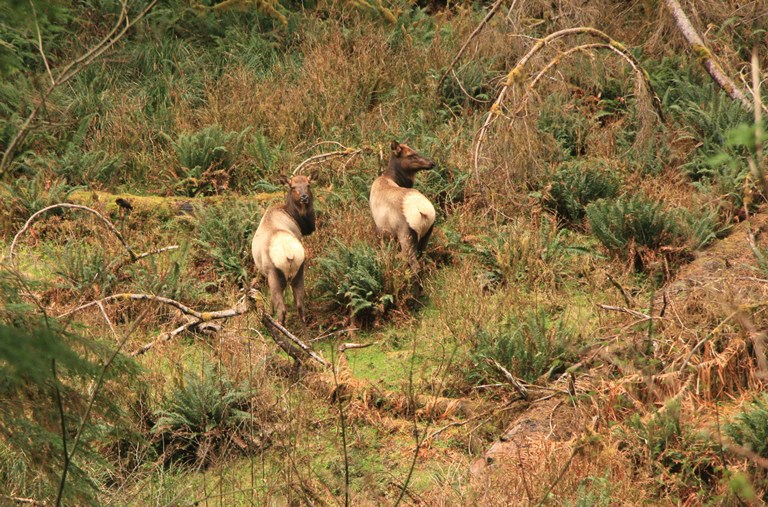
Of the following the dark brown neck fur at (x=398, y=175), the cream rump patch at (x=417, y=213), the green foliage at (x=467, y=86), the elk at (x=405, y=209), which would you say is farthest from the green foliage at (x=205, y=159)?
the cream rump patch at (x=417, y=213)

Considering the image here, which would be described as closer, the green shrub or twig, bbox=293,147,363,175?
the green shrub

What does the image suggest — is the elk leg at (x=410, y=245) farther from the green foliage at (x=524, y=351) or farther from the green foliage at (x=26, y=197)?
the green foliage at (x=26, y=197)

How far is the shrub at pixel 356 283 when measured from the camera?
9.59 metres

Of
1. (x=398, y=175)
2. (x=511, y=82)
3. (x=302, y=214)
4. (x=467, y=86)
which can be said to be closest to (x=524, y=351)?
(x=302, y=214)

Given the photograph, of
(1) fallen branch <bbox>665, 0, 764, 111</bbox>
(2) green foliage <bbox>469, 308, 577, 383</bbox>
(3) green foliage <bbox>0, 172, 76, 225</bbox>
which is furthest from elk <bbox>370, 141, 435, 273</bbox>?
(3) green foliage <bbox>0, 172, 76, 225</bbox>

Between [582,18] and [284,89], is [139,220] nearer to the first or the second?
[284,89]

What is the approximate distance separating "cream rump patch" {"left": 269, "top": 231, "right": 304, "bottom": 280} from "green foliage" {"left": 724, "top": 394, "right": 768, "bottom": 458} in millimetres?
4323

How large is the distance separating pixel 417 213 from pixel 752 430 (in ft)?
14.3

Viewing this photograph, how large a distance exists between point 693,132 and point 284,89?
18.4 ft

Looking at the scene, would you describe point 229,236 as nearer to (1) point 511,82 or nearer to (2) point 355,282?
(2) point 355,282

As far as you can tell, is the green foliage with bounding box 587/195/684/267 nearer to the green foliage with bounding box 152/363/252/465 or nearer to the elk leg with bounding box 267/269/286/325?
the elk leg with bounding box 267/269/286/325

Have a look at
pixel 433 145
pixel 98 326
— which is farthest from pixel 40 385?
pixel 433 145

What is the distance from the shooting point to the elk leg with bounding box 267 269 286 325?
30.5 feet

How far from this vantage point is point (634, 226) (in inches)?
394
